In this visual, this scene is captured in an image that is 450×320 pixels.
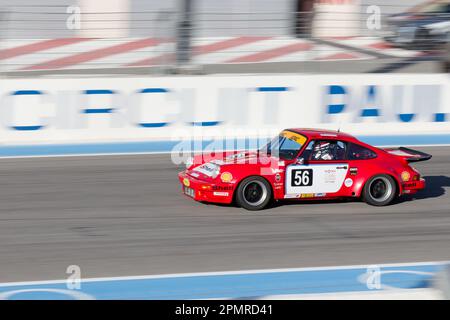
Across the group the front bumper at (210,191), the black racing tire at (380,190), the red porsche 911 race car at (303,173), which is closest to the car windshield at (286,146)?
the red porsche 911 race car at (303,173)

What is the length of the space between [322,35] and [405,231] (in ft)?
23.4

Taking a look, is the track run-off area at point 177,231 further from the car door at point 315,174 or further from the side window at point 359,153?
the side window at point 359,153

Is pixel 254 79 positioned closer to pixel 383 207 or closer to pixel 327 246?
pixel 383 207

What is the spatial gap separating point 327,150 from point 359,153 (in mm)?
437

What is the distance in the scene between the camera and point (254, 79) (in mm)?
14516

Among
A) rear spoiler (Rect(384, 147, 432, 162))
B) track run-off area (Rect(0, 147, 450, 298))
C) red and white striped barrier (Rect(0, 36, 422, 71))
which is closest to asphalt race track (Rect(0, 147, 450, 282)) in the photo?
track run-off area (Rect(0, 147, 450, 298))

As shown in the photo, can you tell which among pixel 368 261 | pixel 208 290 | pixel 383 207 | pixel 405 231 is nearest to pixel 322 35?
pixel 383 207

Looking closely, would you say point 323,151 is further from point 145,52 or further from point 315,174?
point 145,52

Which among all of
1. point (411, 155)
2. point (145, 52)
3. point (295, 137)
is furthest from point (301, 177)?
point (145, 52)

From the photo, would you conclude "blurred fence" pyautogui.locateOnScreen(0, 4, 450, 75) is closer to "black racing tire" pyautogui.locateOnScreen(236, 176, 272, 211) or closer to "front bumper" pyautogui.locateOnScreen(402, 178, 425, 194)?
"front bumper" pyautogui.locateOnScreen(402, 178, 425, 194)

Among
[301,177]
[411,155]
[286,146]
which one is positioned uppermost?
[286,146]

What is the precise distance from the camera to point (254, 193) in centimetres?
938

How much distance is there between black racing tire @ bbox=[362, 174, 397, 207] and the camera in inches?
381

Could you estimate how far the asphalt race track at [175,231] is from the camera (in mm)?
7617
